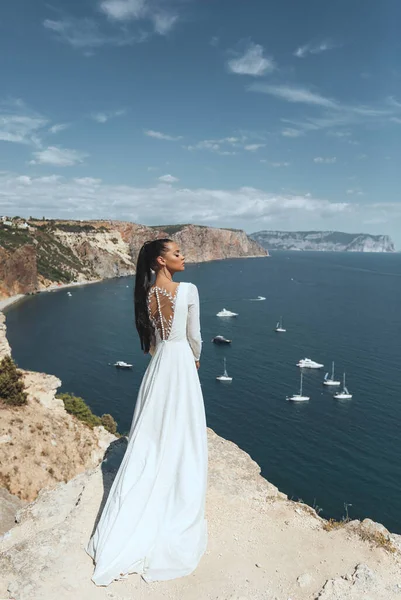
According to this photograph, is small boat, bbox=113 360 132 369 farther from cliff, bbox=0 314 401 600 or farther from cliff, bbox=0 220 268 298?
cliff, bbox=0 220 268 298

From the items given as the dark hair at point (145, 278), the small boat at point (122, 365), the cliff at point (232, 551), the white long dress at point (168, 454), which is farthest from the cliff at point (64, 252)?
the white long dress at point (168, 454)

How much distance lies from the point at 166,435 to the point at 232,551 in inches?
77.3

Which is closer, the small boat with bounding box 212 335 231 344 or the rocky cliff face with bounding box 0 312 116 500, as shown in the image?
the rocky cliff face with bounding box 0 312 116 500

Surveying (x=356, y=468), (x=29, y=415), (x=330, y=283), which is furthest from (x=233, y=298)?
(x=29, y=415)

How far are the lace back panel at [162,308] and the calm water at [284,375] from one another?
86.8 feet

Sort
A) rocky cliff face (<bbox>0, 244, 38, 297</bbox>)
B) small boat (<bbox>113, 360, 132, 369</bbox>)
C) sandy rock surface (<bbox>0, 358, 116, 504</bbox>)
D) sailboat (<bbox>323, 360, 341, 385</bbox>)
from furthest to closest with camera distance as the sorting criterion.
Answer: rocky cliff face (<bbox>0, 244, 38, 297</bbox>) → small boat (<bbox>113, 360, 132, 369</bbox>) → sailboat (<bbox>323, 360, 341, 385</bbox>) → sandy rock surface (<bbox>0, 358, 116, 504</bbox>)

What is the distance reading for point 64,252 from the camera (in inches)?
5605

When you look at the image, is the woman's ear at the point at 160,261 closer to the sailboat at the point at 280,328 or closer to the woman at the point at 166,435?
the woman at the point at 166,435

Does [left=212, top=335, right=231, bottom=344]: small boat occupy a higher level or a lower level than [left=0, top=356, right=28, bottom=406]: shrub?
lower

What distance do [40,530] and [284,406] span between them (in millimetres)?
38473

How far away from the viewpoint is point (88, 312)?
300 ft

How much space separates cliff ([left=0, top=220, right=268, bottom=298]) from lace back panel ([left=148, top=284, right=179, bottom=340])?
9735 cm

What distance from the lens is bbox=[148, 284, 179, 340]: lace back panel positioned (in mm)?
5605

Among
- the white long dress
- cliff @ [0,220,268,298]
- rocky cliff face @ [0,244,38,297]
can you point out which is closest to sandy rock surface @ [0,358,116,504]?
the white long dress
